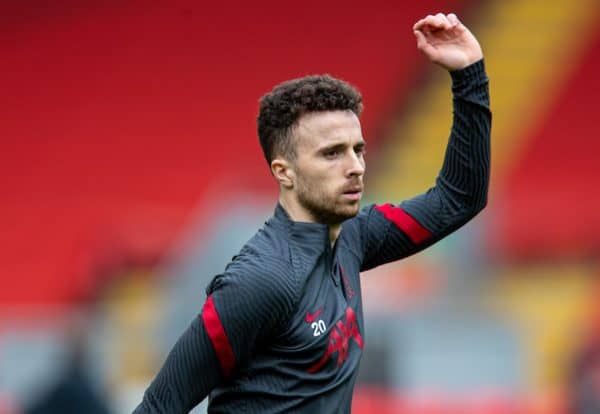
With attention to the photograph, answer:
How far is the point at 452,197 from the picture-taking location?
3.68 meters

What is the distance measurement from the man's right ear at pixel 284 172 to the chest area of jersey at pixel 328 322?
8.9 inches

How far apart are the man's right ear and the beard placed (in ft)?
0.10

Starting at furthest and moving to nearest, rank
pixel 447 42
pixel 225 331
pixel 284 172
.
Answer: pixel 447 42
pixel 284 172
pixel 225 331

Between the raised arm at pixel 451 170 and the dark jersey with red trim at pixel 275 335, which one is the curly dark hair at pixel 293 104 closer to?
the dark jersey with red trim at pixel 275 335

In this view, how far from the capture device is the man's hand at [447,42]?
11.8 feet

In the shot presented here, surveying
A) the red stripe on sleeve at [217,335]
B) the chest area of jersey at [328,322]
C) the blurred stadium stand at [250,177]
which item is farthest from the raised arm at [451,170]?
the blurred stadium stand at [250,177]

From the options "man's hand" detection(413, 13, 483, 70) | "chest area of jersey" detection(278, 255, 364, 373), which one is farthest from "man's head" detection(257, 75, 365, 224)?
"man's hand" detection(413, 13, 483, 70)

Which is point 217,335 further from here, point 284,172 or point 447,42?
point 447,42

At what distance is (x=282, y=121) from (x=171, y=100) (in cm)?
832

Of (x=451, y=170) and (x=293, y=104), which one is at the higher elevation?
(x=293, y=104)

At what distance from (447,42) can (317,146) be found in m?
0.56

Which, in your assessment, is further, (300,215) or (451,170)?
(451,170)

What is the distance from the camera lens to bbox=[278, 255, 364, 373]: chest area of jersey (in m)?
3.29

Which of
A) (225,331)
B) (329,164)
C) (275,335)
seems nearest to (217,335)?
(225,331)
